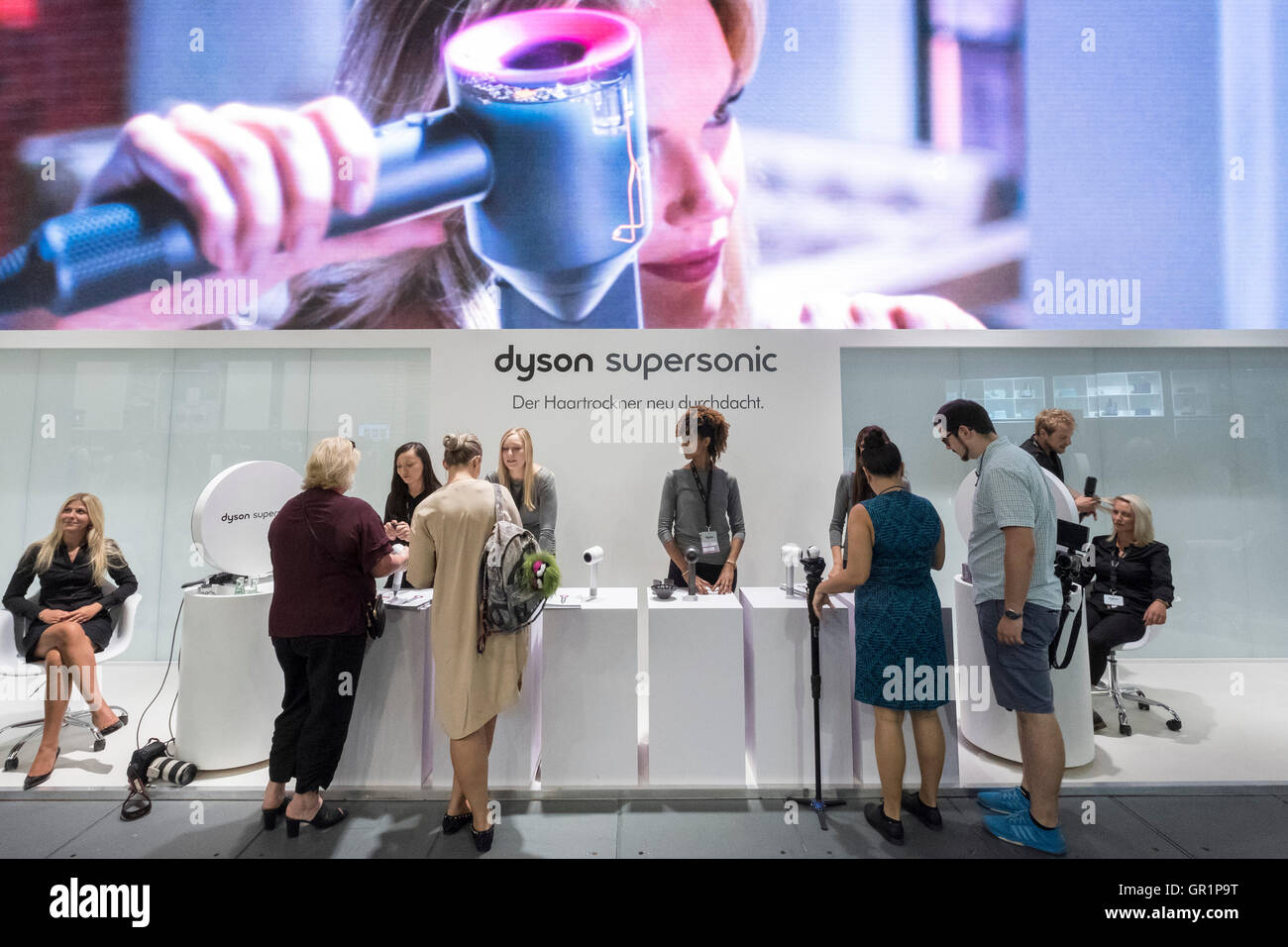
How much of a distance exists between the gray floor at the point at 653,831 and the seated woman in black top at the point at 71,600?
61cm

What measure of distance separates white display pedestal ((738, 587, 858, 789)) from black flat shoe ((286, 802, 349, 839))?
184 centimetres

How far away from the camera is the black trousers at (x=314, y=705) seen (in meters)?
2.32

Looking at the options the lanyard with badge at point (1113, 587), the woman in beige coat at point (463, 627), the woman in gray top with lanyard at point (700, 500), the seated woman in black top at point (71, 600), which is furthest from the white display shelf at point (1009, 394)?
the seated woman in black top at point (71, 600)

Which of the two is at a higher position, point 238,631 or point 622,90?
point 622,90

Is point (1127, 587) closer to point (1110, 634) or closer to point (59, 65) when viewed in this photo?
point (1110, 634)

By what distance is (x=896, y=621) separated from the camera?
2.27 metres

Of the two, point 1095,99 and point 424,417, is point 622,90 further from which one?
point 1095,99

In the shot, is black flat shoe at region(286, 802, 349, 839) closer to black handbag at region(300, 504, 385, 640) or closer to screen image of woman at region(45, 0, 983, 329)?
black handbag at region(300, 504, 385, 640)

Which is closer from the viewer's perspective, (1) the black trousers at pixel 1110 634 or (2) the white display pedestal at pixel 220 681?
(2) the white display pedestal at pixel 220 681

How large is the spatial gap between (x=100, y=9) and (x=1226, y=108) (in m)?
10.3

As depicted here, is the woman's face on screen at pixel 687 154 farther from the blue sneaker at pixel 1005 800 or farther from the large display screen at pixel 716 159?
the blue sneaker at pixel 1005 800

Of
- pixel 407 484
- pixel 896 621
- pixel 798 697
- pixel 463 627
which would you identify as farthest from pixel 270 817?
pixel 896 621

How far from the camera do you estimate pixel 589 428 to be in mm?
4363
